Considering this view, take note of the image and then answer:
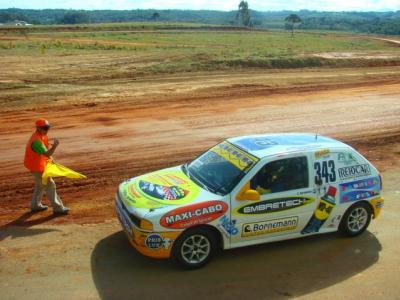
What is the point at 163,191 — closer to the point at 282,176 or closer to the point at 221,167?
the point at 221,167

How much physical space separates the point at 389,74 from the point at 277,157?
913 inches

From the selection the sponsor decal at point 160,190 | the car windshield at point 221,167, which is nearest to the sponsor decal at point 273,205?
the car windshield at point 221,167

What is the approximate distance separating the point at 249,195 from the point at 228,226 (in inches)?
20.9

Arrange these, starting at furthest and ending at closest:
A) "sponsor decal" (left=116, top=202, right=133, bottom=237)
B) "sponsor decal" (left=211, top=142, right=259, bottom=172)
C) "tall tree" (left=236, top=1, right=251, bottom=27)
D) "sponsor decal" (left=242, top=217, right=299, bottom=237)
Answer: "tall tree" (left=236, top=1, right=251, bottom=27)
"sponsor decal" (left=211, top=142, right=259, bottom=172)
"sponsor decal" (left=242, top=217, right=299, bottom=237)
"sponsor decal" (left=116, top=202, right=133, bottom=237)

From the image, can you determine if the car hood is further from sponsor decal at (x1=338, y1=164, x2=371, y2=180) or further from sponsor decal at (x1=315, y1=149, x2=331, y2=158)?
sponsor decal at (x1=338, y1=164, x2=371, y2=180)

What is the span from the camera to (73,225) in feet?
28.5

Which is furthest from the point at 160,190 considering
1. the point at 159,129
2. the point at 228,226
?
the point at 159,129

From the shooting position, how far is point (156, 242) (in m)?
6.79

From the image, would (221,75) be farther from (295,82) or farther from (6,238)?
(6,238)

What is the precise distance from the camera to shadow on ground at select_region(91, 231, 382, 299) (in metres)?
6.66

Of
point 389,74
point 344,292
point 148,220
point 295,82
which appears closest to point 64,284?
point 148,220

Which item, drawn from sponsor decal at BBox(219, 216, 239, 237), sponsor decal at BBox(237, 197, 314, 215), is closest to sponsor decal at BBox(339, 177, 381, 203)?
sponsor decal at BBox(237, 197, 314, 215)

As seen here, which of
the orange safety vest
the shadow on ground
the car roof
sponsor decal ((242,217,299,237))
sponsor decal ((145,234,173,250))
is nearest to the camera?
the shadow on ground

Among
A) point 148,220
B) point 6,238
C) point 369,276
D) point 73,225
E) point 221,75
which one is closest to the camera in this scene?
point 148,220
